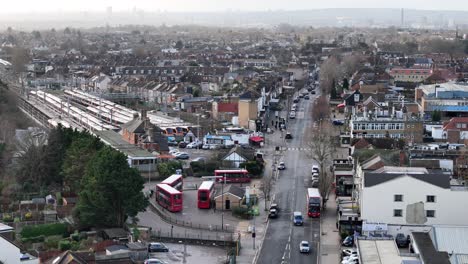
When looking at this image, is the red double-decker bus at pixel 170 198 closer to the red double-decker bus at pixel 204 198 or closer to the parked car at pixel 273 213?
the red double-decker bus at pixel 204 198

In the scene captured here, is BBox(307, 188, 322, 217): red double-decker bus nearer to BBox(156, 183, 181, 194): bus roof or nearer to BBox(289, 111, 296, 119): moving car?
BBox(156, 183, 181, 194): bus roof

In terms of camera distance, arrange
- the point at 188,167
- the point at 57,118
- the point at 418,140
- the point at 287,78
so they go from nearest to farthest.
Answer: the point at 188,167 < the point at 418,140 < the point at 57,118 < the point at 287,78

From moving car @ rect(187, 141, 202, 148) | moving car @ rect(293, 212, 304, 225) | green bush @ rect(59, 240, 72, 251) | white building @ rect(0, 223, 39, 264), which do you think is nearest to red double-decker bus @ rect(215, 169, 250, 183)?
moving car @ rect(293, 212, 304, 225)

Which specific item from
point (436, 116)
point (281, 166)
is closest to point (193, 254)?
point (281, 166)

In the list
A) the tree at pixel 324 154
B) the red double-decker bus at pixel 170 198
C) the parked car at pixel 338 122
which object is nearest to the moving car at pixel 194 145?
the tree at pixel 324 154

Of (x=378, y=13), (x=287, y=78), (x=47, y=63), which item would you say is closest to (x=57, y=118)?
(x=287, y=78)

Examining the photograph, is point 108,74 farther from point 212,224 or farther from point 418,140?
point 212,224
